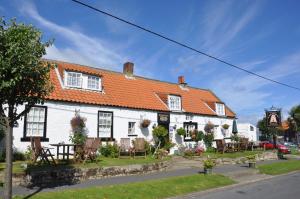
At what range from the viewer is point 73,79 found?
73.8 ft

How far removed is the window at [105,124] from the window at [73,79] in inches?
92.1

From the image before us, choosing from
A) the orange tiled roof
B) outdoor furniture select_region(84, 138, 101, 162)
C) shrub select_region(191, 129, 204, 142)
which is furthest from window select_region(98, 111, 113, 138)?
shrub select_region(191, 129, 204, 142)

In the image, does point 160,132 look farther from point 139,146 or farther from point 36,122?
point 36,122

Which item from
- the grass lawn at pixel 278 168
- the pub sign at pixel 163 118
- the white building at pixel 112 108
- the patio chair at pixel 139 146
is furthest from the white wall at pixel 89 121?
the grass lawn at pixel 278 168

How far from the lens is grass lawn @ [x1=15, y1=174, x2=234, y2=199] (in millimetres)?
11531

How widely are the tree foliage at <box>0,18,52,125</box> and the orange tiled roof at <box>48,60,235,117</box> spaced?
1007cm

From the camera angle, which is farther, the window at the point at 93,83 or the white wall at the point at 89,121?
the window at the point at 93,83

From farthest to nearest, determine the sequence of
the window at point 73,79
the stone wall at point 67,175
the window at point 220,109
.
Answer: the window at point 220,109 → the window at point 73,79 → the stone wall at point 67,175

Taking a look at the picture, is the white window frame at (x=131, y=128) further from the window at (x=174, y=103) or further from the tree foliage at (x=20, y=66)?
the tree foliage at (x=20, y=66)

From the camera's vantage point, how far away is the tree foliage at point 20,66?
918 cm

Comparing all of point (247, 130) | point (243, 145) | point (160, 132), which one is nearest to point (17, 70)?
point (160, 132)

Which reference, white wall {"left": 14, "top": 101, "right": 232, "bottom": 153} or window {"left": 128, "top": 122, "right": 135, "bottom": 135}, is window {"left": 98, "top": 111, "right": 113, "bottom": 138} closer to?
white wall {"left": 14, "top": 101, "right": 232, "bottom": 153}

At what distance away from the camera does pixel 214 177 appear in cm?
1695

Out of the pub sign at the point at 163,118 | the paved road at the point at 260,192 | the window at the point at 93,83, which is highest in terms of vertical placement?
the window at the point at 93,83
